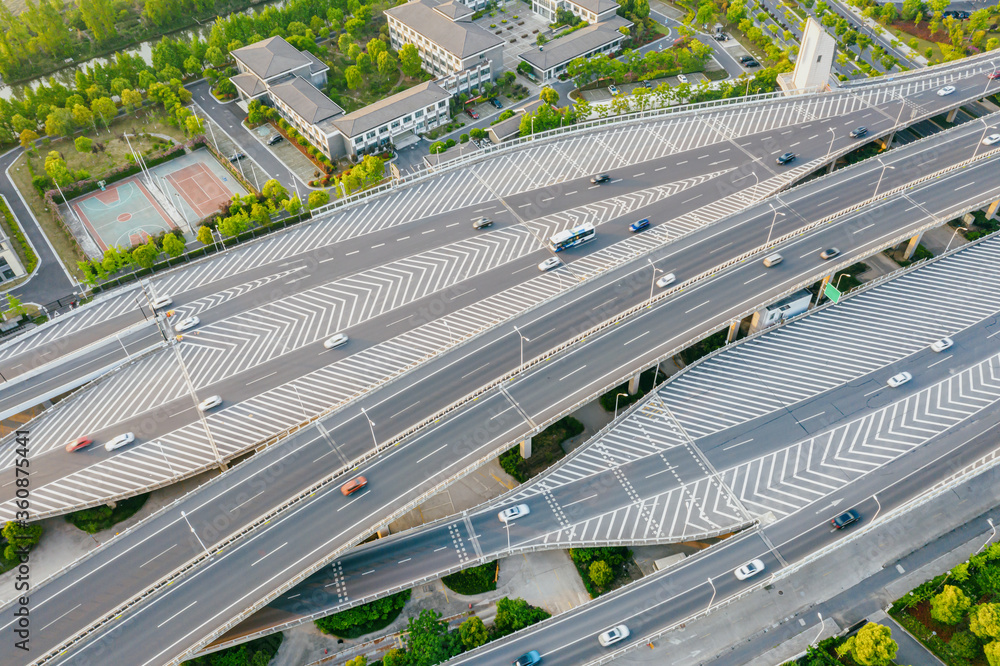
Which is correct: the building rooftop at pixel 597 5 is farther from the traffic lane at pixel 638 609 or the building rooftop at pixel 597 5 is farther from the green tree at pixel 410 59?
the traffic lane at pixel 638 609

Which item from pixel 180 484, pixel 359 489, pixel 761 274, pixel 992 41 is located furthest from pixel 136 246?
pixel 992 41

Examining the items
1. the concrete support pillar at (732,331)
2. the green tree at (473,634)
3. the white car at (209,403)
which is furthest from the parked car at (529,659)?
the concrete support pillar at (732,331)

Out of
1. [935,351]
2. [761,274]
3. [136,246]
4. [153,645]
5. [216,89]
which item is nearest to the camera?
[153,645]

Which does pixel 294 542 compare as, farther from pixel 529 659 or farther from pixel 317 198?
pixel 317 198

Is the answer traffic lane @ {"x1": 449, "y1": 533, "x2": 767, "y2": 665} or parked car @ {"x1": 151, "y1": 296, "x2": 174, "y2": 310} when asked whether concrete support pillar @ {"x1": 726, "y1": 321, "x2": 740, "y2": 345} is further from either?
parked car @ {"x1": 151, "y1": 296, "x2": 174, "y2": 310}

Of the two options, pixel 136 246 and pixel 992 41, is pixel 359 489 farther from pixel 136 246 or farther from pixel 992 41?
pixel 992 41

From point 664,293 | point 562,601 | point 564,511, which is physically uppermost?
point 664,293

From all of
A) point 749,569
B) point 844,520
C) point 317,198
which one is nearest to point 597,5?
point 317,198
